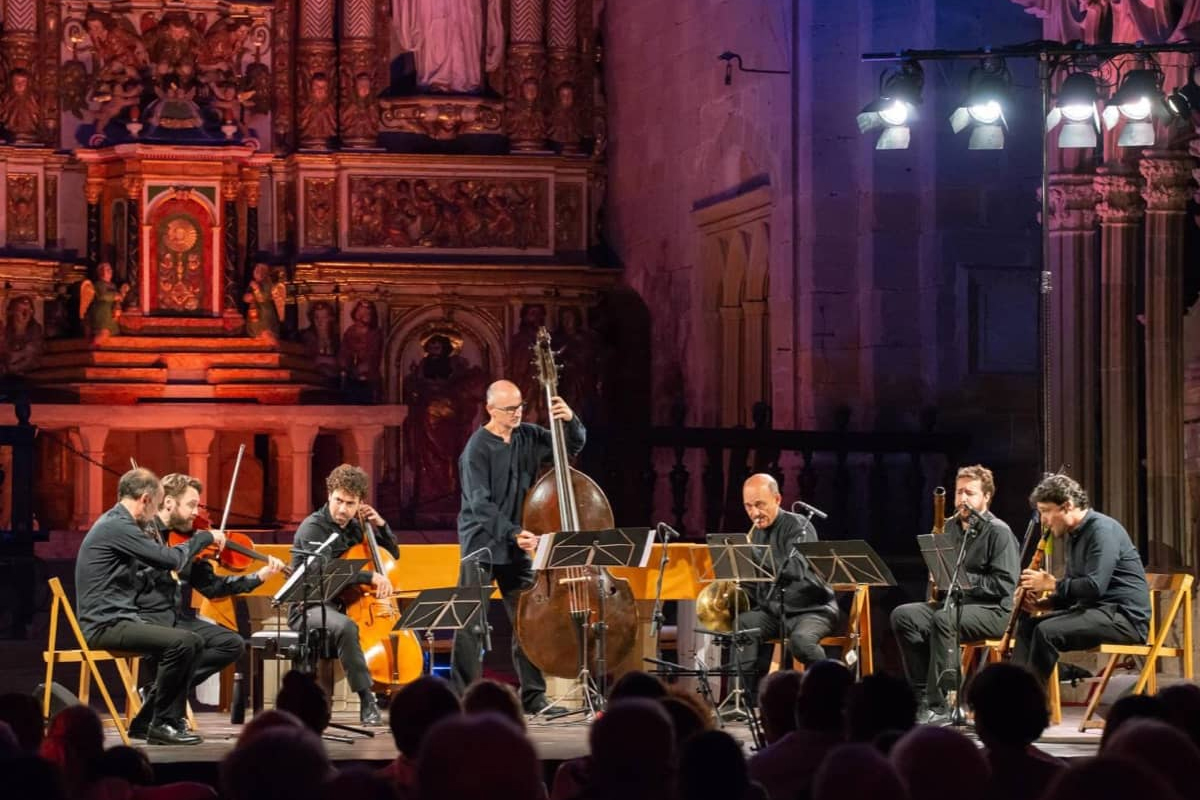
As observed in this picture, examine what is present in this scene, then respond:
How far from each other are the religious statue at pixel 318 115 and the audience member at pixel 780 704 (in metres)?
13.9

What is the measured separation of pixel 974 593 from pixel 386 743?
9.11ft

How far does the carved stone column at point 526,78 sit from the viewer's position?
1945 centimetres

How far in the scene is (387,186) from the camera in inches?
757

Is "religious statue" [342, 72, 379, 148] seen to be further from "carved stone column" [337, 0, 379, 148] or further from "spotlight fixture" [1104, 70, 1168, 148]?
"spotlight fixture" [1104, 70, 1168, 148]

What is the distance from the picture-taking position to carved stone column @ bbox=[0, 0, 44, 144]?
738 inches

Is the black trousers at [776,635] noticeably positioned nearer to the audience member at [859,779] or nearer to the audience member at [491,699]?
the audience member at [491,699]

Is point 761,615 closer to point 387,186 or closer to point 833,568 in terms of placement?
point 833,568

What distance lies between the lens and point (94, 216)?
18938mm

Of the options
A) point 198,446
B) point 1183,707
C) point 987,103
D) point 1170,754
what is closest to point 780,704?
point 1183,707

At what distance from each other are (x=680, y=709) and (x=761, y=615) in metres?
4.94

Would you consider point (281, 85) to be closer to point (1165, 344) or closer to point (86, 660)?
point (1165, 344)

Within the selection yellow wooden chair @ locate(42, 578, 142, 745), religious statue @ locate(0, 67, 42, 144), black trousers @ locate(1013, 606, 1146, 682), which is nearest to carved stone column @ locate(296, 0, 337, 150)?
religious statue @ locate(0, 67, 42, 144)

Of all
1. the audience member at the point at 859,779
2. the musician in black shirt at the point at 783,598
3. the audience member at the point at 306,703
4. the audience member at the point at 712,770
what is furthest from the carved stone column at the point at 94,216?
the audience member at the point at 859,779

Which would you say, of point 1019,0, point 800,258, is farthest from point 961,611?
point 800,258
